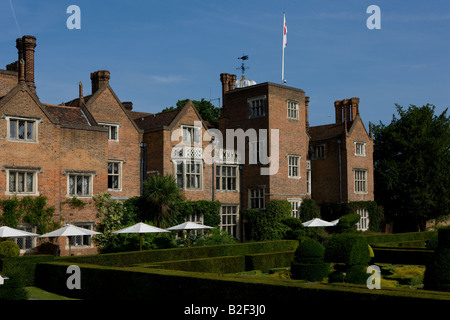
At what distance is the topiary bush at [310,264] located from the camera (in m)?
20.4

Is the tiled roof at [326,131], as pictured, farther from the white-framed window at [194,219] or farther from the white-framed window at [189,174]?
the white-framed window at [194,219]

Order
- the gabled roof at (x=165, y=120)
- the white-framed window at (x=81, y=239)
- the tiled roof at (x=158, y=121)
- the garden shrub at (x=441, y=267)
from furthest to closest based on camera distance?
the tiled roof at (x=158, y=121) → the gabled roof at (x=165, y=120) → the white-framed window at (x=81, y=239) → the garden shrub at (x=441, y=267)

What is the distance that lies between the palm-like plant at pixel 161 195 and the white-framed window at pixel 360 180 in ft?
58.3

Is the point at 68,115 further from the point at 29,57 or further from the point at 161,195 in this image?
the point at 161,195

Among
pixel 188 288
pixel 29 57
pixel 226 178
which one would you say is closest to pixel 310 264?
pixel 188 288

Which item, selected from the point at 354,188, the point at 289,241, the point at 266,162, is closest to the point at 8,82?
the point at 266,162

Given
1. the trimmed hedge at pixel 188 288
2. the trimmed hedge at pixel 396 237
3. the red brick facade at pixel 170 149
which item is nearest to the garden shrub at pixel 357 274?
the trimmed hedge at pixel 188 288

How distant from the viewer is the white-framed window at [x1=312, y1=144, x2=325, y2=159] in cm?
4326

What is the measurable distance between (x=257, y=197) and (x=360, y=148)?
38.0ft

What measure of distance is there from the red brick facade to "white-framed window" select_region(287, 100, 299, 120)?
8 cm

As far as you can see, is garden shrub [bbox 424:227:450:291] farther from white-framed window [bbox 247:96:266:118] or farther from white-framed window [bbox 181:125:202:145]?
white-framed window [bbox 247:96:266:118]

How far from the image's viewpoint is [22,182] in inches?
1020

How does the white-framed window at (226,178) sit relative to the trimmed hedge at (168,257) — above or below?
above
